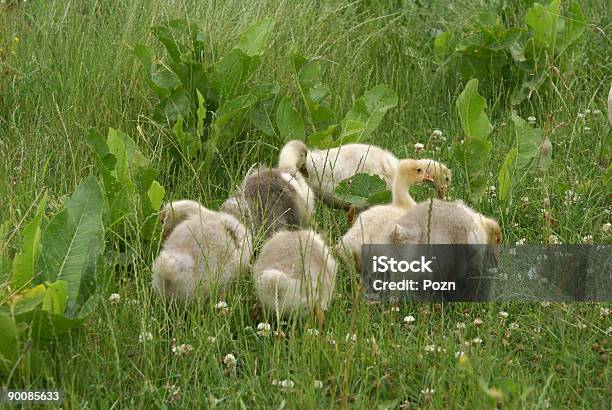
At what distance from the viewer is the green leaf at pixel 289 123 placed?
5539mm

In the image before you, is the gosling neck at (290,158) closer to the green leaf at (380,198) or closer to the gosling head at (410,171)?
the green leaf at (380,198)

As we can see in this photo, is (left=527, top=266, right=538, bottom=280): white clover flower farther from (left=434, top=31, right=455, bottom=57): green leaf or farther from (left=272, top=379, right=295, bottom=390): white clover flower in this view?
(left=434, top=31, right=455, bottom=57): green leaf

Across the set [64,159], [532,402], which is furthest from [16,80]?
[532,402]

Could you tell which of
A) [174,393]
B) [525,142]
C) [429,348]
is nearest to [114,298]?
[174,393]

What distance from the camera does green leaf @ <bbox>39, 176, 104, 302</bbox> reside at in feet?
12.4

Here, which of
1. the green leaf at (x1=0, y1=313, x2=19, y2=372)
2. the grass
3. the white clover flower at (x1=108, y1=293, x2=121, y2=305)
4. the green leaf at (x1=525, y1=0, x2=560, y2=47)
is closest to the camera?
the green leaf at (x1=0, y1=313, x2=19, y2=372)

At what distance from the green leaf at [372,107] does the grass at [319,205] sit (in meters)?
0.40

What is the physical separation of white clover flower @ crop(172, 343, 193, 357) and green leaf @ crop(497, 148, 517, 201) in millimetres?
1892

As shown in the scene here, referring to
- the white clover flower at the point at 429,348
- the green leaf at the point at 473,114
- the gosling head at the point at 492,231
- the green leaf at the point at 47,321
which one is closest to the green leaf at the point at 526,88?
the green leaf at the point at 473,114

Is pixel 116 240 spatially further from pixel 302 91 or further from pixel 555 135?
pixel 555 135

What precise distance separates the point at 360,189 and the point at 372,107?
75cm

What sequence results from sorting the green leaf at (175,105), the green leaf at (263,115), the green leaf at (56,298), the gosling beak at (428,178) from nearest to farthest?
the green leaf at (56,298)
the gosling beak at (428,178)
the green leaf at (175,105)
the green leaf at (263,115)

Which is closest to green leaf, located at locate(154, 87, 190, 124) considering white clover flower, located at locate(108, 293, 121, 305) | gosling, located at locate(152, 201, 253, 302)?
gosling, located at locate(152, 201, 253, 302)

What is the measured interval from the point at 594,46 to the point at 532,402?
4.00m
